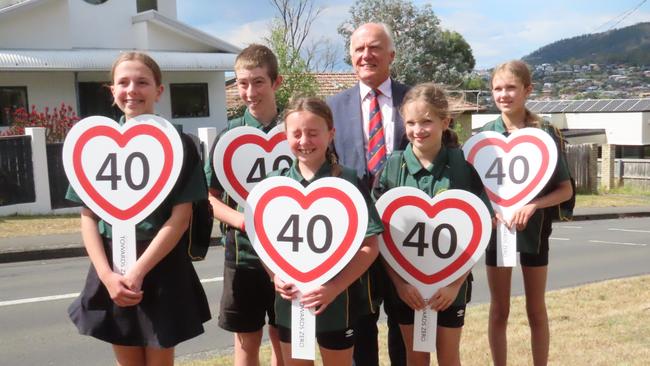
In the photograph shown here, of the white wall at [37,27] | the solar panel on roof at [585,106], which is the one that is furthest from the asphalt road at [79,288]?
the solar panel on roof at [585,106]

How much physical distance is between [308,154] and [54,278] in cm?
679

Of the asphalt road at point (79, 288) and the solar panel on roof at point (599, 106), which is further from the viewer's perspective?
the solar panel on roof at point (599, 106)

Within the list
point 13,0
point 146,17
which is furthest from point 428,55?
point 13,0

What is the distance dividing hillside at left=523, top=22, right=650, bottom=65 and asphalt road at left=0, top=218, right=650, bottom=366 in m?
62.1

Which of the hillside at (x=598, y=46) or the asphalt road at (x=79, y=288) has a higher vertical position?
the hillside at (x=598, y=46)

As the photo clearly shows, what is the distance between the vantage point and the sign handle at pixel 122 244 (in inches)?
101

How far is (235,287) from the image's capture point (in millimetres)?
3111

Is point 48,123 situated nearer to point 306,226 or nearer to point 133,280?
point 133,280

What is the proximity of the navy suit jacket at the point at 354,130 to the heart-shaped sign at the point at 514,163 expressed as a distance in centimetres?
43

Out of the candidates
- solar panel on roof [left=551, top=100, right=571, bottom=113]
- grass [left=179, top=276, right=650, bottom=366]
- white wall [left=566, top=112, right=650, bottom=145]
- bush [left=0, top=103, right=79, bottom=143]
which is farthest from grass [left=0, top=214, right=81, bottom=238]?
solar panel on roof [left=551, top=100, right=571, bottom=113]

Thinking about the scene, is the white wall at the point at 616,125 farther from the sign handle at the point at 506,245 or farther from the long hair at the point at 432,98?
the long hair at the point at 432,98

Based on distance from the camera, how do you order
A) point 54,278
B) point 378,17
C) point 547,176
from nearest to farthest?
point 547,176 < point 54,278 < point 378,17

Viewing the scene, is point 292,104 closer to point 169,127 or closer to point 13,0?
point 169,127

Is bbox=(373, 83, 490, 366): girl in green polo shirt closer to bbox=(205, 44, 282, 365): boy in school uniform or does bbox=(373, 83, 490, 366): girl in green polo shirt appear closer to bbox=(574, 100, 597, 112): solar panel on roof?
bbox=(205, 44, 282, 365): boy in school uniform
